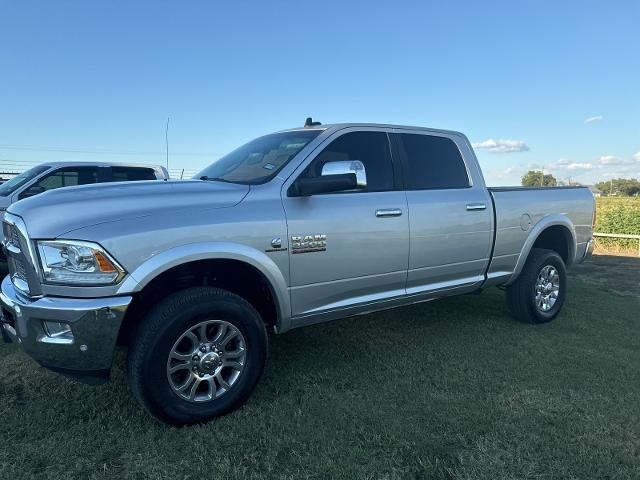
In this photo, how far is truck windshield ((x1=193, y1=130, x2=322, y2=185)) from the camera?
11.3 feet

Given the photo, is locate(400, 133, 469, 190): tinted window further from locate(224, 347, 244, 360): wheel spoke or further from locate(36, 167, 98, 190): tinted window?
locate(36, 167, 98, 190): tinted window

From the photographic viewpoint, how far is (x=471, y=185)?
14.6 feet

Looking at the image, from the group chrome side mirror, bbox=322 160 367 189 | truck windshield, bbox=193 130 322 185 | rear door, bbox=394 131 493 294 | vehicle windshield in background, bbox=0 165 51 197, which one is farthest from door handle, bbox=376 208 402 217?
vehicle windshield in background, bbox=0 165 51 197

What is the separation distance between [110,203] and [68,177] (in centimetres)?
572

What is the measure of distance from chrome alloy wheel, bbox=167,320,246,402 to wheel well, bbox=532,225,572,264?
12.2 ft

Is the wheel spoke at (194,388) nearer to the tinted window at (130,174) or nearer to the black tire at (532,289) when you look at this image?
the black tire at (532,289)

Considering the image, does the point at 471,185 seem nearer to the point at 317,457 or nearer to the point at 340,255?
the point at 340,255

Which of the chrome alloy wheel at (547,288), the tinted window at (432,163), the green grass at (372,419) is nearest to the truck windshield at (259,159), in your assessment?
the tinted window at (432,163)

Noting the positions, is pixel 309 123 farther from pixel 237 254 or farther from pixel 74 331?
pixel 74 331

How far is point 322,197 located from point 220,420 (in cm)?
161

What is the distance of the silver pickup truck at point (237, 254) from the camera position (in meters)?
2.59

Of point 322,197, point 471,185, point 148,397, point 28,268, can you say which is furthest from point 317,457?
point 471,185

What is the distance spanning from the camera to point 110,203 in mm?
2742

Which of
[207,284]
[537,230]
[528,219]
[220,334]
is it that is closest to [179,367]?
[220,334]
